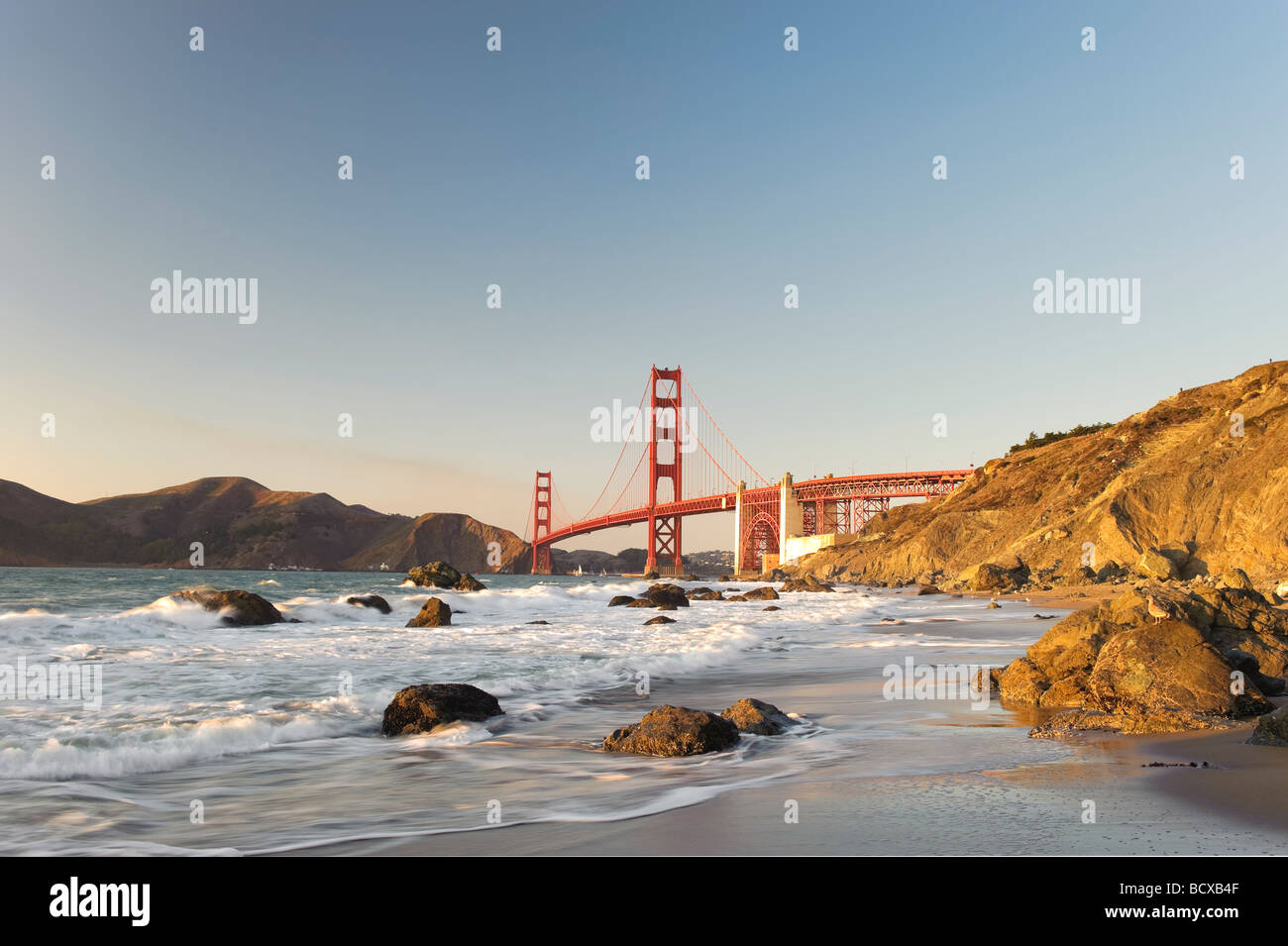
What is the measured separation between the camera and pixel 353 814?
4.94m

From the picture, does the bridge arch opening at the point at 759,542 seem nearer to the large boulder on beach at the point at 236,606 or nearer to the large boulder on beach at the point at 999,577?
the large boulder on beach at the point at 999,577

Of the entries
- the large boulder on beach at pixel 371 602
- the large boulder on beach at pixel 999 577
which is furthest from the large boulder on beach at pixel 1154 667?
the large boulder on beach at pixel 999 577

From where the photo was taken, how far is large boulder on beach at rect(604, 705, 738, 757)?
6.46 m

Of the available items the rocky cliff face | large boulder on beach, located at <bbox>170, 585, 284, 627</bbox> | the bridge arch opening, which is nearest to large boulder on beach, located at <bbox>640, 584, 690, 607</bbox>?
large boulder on beach, located at <bbox>170, 585, 284, 627</bbox>

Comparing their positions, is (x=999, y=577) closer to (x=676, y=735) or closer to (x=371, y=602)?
(x=371, y=602)

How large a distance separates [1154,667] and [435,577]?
3811 cm

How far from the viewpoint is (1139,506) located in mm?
36562

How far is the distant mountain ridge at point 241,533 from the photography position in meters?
127

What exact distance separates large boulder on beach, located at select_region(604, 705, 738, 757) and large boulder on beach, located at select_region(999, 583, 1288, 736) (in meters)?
2.63

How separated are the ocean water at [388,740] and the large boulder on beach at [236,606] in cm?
405
